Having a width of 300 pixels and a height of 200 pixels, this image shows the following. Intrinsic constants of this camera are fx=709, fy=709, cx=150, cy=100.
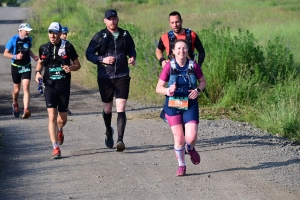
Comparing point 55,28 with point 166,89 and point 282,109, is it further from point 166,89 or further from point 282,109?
point 282,109

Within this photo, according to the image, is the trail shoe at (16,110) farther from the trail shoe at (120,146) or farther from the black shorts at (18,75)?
the trail shoe at (120,146)

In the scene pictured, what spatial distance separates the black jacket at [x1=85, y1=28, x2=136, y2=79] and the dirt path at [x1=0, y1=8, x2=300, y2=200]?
114 cm

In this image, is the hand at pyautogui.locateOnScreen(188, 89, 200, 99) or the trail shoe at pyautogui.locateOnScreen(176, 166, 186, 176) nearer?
the hand at pyautogui.locateOnScreen(188, 89, 200, 99)

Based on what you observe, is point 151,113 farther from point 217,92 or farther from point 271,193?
point 271,193

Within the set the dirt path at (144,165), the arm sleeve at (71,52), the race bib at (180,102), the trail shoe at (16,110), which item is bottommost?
the trail shoe at (16,110)

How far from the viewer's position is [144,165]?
8.91 meters

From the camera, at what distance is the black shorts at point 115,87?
384 inches

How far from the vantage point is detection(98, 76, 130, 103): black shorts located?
32.0 feet

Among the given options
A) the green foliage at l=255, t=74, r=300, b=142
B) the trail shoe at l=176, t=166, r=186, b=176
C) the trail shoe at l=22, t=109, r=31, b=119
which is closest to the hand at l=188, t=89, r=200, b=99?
the trail shoe at l=176, t=166, r=186, b=176

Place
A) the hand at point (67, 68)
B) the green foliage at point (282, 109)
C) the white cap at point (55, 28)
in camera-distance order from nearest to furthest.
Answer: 1. the white cap at point (55, 28)
2. the hand at point (67, 68)
3. the green foliage at point (282, 109)

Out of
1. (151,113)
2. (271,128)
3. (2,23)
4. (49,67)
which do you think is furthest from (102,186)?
(2,23)

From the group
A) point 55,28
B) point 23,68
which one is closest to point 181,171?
point 55,28

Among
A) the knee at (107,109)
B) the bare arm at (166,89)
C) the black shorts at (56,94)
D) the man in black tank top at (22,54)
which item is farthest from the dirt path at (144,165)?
the bare arm at (166,89)

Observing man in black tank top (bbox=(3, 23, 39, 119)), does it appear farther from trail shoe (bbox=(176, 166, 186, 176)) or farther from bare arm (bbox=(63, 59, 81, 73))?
trail shoe (bbox=(176, 166, 186, 176))
